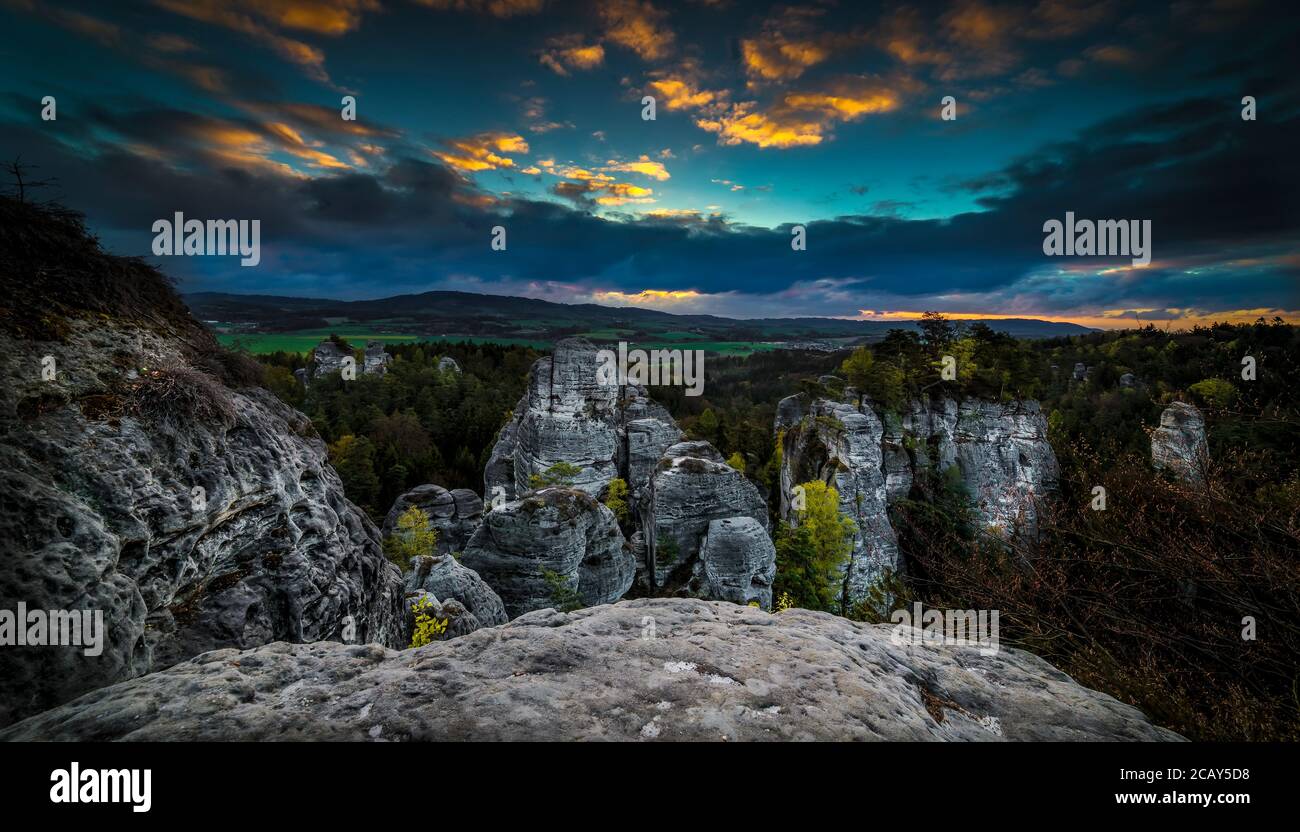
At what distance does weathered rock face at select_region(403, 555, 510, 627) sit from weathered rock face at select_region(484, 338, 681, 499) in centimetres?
1727

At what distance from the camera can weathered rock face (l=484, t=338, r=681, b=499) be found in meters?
32.2

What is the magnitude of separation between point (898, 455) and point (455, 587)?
87.1 ft

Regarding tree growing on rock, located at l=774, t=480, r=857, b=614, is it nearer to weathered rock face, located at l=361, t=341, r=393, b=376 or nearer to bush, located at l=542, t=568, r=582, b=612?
bush, located at l=542, t=568, r=582, b=612

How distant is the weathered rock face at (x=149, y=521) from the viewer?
11.8 ft

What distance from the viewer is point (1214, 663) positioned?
18.8ft

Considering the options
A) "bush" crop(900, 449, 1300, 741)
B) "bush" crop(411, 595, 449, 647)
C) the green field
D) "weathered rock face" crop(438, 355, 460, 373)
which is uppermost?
the green field

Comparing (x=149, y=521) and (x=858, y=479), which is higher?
(x=149, y=521)

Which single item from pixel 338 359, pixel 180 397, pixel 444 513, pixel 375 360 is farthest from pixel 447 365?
pixel 180 397

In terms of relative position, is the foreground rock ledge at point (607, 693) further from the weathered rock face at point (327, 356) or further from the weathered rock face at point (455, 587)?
the weathered rock face at point (327, 356)

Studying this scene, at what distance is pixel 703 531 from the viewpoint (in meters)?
21.2

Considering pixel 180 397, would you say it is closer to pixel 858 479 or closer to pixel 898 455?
pixel 858 479

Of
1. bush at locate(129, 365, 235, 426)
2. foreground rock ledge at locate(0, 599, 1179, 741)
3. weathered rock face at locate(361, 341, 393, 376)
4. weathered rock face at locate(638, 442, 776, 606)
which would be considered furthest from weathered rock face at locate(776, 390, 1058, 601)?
weathered rock face at locate(361, 341, 393, 376)

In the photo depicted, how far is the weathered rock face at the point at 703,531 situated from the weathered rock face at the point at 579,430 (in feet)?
35.7
